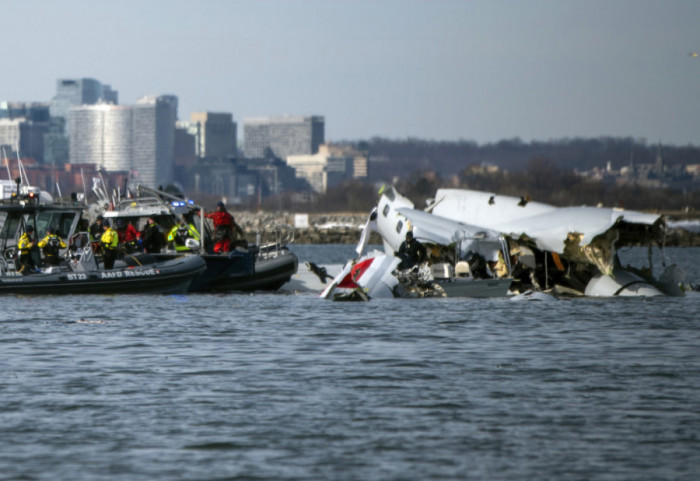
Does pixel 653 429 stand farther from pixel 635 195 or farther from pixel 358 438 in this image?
pixel 635 195

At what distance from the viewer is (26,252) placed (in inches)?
1131

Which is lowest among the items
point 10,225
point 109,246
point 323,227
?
point 323,227

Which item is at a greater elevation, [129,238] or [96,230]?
[96,230]

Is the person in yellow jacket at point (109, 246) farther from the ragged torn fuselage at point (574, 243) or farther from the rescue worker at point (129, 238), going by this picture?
the ragged torn fuselage at point (574, 243)

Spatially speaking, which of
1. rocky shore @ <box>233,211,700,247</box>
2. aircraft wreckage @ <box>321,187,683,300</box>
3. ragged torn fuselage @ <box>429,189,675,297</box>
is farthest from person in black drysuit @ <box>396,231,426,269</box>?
rocky shore @ <box>233,211,700,247</box>

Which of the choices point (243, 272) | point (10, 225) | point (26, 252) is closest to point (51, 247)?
point (26, 252)

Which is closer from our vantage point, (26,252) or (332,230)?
(26,252)

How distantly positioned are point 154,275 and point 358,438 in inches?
709

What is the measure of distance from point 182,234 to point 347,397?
19.5 m

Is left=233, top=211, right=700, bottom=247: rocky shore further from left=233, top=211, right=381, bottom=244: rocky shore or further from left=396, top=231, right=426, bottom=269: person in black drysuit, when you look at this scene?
left=396, top=231, right=426, bottom=269: person in black drysuit

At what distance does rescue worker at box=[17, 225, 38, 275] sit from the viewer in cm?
2870

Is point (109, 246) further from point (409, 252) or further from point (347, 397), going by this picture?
point (347, 397)

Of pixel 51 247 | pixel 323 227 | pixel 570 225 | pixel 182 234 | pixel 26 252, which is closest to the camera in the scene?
pixel 26 252

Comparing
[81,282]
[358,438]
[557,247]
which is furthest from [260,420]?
[557,247]
